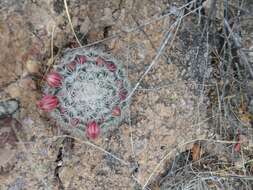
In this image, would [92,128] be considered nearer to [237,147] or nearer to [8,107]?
[8,107]

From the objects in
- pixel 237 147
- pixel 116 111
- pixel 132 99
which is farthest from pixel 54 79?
pixel 237 147

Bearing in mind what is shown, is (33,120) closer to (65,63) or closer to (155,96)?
(65,63)

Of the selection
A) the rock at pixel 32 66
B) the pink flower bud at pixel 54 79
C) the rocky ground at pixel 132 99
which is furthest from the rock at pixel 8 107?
the pink flower bud at pixel 54 79

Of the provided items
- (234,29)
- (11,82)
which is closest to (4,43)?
(11,82)

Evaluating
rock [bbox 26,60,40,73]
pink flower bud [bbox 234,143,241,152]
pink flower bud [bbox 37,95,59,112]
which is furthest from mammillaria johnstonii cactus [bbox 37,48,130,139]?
pink flower bud [bbox 234,143,241,152]

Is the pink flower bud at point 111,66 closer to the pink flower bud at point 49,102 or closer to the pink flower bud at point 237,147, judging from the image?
the pink flower bud at point 49,102

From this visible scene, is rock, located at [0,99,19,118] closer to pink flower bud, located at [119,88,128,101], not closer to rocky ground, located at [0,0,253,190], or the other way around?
rocky ground, located at [0,0,253,190]

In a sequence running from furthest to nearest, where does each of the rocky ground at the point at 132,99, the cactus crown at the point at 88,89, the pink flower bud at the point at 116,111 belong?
1. the rocky ground at the point at 132,99
2. the pink flower bud at the point at 116,111
3. the cactus crown at the point at 88,89
